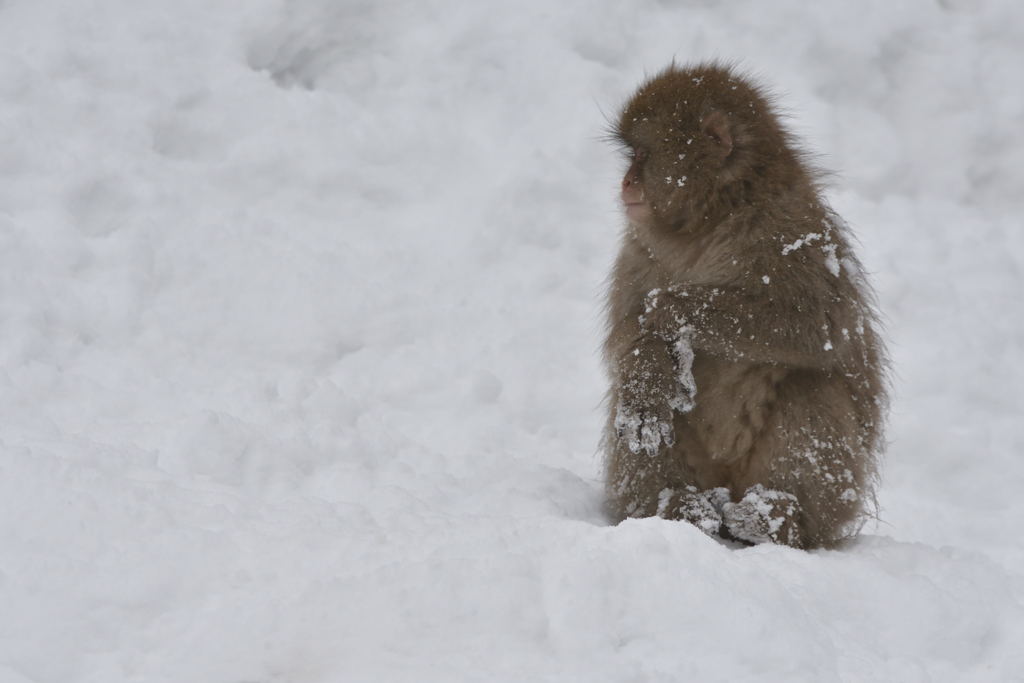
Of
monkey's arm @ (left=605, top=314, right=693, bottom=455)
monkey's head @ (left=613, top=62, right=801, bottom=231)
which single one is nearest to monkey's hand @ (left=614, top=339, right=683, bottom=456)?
monkey's arm @ (left=605, top=314, right=693, bottom=455)

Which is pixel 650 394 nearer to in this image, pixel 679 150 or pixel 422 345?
pixel 679 150

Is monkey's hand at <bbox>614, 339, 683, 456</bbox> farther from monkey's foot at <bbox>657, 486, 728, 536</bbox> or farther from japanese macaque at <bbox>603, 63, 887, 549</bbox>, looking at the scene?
monkey's foot at <bbox>657, 486, 728, 536</bbox>

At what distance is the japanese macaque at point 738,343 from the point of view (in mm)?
2787

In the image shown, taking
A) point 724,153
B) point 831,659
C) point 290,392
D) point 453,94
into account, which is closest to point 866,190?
point 453,94

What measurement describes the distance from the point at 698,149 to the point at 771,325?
0.70m

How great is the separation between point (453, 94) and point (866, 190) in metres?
2.92

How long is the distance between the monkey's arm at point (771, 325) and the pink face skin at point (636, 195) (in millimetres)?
418

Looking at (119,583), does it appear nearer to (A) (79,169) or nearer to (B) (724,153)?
(B) (724,153)

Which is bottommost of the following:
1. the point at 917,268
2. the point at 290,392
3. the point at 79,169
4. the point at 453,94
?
the point at 290,392

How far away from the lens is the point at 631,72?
6102 mm

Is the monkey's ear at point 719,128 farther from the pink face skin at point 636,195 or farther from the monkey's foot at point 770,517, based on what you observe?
the monkey's foot at point 770,517

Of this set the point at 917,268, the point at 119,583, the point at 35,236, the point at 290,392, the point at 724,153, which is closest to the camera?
the point at 119,583

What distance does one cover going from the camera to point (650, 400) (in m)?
2.93

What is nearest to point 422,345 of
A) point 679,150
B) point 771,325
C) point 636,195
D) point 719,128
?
point 636,195
